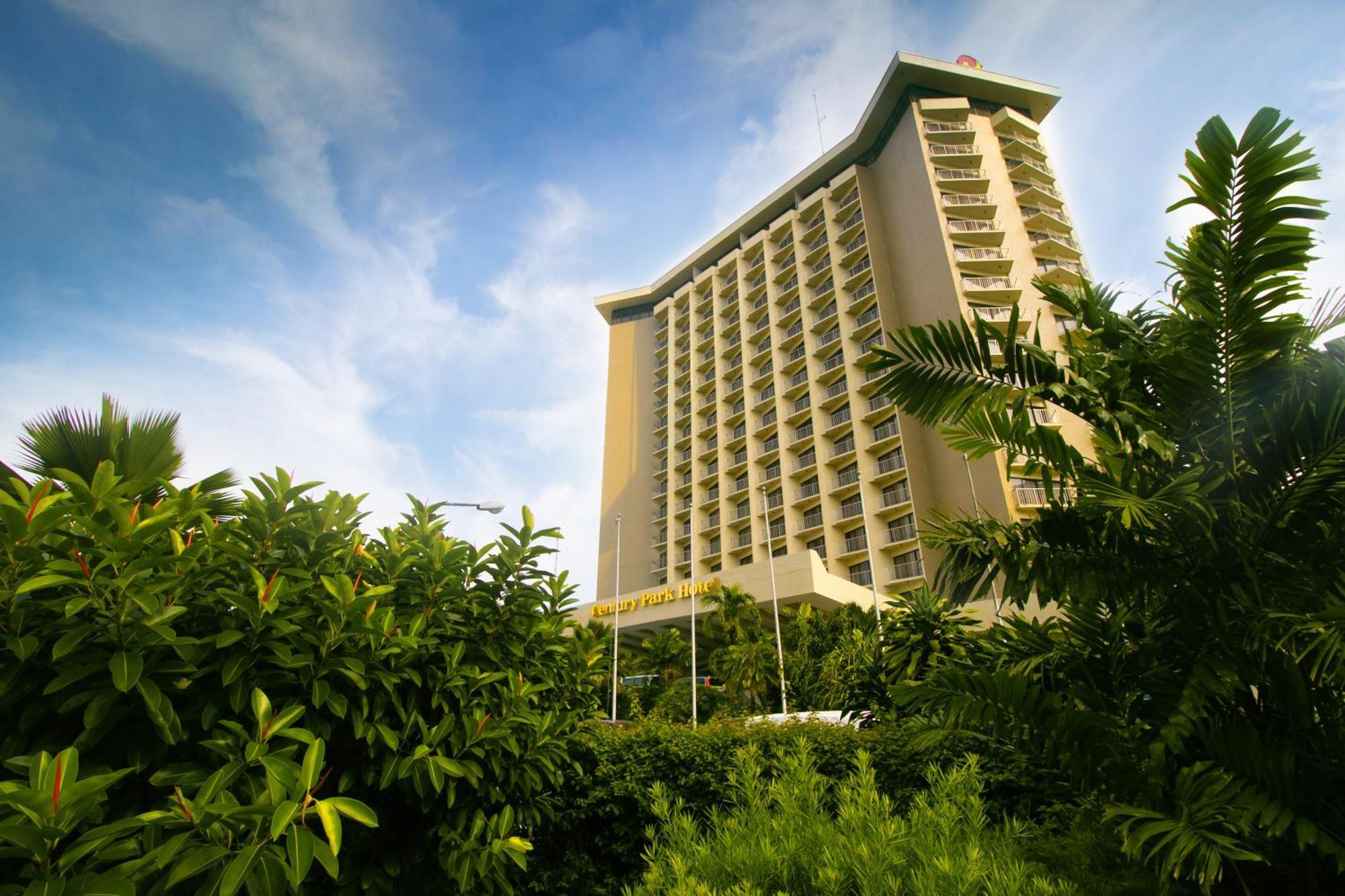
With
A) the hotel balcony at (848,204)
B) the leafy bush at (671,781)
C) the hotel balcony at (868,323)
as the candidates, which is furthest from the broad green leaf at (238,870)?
the hotel balcony at (848,204)

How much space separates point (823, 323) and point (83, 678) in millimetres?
47327

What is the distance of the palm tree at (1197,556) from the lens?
3.11m

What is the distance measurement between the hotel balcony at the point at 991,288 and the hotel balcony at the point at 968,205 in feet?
16.1

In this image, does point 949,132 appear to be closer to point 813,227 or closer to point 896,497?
point 813,227

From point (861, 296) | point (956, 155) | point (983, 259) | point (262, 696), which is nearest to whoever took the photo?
point (262, 696)

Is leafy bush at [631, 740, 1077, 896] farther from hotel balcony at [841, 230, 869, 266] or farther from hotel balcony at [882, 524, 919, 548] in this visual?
hotel balcony at [841, 230, 869, 266]

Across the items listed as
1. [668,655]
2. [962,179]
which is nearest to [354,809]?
[668,655]

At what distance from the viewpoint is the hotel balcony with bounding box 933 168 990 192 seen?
4066 cm

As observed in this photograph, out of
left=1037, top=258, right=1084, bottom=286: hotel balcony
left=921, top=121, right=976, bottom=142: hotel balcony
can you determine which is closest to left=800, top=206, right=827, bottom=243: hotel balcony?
left=921, top=121, right=976, bottom=142: hotel balcony

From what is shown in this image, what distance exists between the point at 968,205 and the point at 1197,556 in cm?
4283

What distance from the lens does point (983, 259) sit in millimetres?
38344

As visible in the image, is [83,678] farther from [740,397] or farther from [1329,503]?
[740,397]

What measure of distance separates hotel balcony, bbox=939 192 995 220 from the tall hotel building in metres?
0.14

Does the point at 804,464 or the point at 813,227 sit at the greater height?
the point at 813,227
